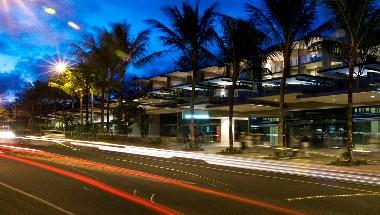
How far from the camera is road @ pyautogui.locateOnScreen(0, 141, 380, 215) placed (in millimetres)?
11148

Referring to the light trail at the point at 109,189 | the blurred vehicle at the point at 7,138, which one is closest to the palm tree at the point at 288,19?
the light trail at the point at 109,189

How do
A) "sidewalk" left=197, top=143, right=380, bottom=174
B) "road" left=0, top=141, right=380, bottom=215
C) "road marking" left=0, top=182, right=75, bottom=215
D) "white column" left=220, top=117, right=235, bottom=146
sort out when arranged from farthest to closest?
"white column" left=220, top=117, right=235, bottom=146 < "sidewalk" left=197, top=143, right=380, bottom=174 < "road" left=0, top=141, right=380, bottom=215 < "road marking" left=0, top=182, right=75, bottom=215

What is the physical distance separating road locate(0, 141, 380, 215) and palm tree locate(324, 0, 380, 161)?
5.99m

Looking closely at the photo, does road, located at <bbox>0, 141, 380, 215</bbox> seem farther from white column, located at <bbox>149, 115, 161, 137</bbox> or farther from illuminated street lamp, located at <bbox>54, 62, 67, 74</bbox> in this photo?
white column, located at <bbox>149, 115, 161, 137</bbox>

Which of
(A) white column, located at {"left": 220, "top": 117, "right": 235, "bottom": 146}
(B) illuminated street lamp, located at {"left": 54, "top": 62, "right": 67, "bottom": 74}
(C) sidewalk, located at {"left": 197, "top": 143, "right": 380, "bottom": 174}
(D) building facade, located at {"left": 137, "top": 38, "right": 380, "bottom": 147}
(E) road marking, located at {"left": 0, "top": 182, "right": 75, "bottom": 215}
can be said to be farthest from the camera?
(B) illuminated street lamp, located at {"left": 54, "top": 62, "right": 67, "bottom": 74}

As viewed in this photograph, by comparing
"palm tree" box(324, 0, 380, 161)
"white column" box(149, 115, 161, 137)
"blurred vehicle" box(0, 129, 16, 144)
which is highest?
"palm tree" box(324, 0, 380, 161)

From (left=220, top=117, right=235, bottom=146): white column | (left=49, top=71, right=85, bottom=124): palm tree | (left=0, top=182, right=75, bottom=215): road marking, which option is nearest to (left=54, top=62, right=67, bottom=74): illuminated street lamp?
(left=49, top=71, right=85, bottom=124): palm tree

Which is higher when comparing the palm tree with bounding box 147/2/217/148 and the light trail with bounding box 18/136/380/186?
the palm tree with bounding box 147/2/217/148

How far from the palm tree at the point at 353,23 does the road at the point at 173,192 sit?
599 cm

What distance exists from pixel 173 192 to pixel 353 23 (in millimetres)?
13465

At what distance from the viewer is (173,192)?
13656 millimetres

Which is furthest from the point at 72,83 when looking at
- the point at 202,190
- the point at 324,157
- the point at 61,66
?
the point at 202,190

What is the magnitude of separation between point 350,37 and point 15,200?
16857 mm

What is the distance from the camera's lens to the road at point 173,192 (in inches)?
439
